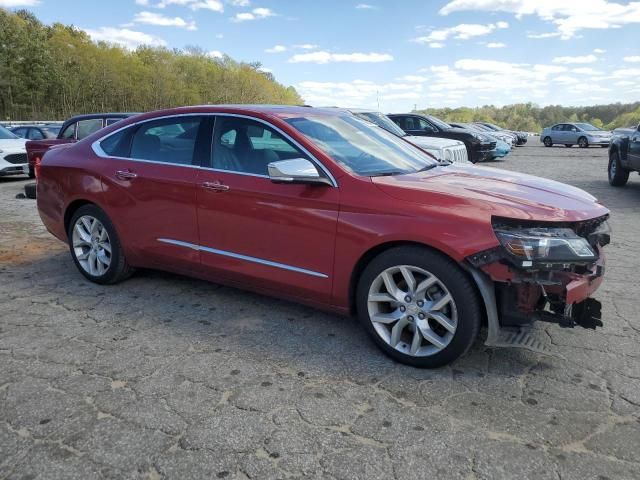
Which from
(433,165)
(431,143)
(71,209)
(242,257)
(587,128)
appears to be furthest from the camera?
(587,128)

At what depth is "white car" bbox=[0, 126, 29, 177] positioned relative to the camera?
1316cm

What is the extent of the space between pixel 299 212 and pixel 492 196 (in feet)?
3.98

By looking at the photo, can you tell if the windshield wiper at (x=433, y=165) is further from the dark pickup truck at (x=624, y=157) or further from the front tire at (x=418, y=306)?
the dark pickup truck at (x=624, y=157)

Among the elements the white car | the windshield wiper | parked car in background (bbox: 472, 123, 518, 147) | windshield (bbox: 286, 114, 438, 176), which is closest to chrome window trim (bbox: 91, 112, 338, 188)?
windshield (bbox: 286, 114, 438, 176)

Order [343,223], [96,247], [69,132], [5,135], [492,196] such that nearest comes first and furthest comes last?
[492,196], [343,223], [96,247], [69,132], [5,135]

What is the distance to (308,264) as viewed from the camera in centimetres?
355

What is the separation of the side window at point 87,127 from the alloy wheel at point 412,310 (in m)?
10.1

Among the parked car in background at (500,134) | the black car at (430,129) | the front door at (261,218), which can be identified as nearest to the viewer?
the front door at (261,218)

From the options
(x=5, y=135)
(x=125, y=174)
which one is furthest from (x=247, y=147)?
(x=5, y=135)

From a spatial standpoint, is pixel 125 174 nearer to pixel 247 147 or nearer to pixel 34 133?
pixel 247 147

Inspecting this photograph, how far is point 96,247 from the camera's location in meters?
4.82

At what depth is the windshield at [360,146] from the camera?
145 inches

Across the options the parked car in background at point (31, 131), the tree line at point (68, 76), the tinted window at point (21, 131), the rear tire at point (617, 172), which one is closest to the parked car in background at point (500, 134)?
the rear tire at point (617, 172)

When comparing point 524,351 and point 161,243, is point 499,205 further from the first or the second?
point 161,243
